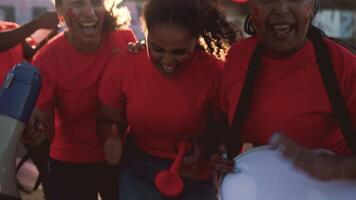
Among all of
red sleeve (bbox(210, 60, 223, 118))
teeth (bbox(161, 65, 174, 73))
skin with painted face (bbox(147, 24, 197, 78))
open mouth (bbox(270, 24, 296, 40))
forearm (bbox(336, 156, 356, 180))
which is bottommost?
red sleeve (bbox(210, 60, 223, 118))

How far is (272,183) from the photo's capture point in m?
1.83

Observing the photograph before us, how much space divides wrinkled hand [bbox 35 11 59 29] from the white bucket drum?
1.80 m

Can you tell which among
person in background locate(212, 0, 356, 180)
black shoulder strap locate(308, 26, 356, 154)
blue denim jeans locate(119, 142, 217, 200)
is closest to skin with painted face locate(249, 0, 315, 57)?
person in background locate(212, 0, 356, 180)

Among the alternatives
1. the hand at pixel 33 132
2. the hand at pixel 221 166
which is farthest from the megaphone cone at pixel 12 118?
the hand at pixel 221 166

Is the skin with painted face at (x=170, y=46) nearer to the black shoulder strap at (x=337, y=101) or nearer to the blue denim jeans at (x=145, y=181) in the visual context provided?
the blue denim jeans at (x=145, y=181)

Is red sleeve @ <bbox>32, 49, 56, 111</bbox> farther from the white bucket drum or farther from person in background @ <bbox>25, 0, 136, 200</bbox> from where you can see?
the white bucket drum

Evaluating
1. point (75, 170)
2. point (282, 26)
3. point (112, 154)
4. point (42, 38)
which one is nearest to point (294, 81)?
point (282, 26)

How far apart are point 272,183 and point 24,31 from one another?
1.97 metres

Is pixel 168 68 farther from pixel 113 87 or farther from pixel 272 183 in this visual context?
pixel 272 183

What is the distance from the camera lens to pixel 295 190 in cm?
179

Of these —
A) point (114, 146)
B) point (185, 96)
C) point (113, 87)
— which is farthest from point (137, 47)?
point (114, 146)

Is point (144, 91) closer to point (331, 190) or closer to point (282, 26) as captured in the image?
point (282, 26)

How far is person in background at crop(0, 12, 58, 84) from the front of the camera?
3.27 metres

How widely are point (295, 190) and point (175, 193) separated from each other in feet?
1.72
